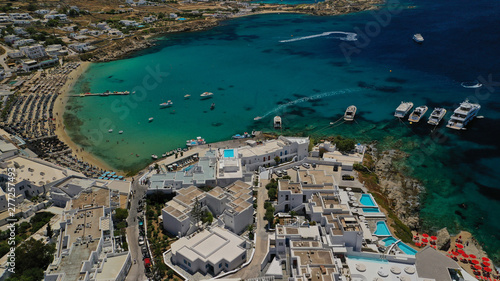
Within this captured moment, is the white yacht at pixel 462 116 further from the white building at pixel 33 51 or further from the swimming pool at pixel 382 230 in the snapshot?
the white building at pixel 33 51

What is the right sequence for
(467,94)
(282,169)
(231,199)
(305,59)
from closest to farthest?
(231,199) → (282,169) → (467,94) → (305,59)

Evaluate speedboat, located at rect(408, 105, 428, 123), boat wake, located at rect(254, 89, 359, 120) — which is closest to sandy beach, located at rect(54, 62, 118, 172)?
boat wake, located at rect(254, 89, 359, 120)

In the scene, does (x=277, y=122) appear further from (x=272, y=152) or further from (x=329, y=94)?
(x=329, y=94)

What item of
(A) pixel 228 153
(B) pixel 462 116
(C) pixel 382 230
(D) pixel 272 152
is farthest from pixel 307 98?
(C) pixel 382 230

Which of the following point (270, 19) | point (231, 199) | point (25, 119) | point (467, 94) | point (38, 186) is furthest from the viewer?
point (270, 19)

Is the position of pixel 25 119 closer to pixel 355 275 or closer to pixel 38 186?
pixel 38 186

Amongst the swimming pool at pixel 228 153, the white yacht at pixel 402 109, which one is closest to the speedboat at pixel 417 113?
the white yacht at pixel 402 109

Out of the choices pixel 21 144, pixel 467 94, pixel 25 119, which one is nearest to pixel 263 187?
pixel 21 144
